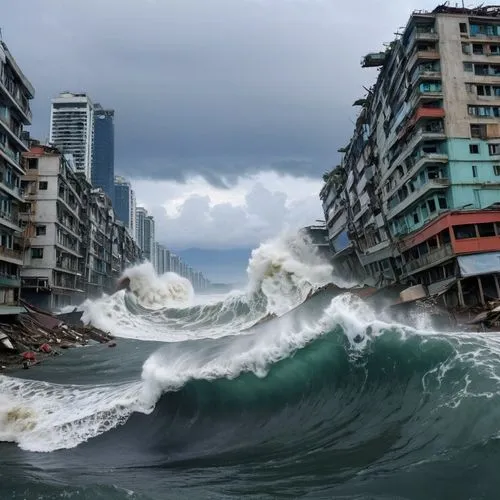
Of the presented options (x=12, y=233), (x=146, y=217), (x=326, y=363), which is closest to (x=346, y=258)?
(x=12, y=233)

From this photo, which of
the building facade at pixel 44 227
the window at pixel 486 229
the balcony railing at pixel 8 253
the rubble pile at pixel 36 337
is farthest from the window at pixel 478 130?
the building facade at pixel 44 227

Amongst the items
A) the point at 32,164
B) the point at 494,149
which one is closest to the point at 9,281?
the point at 32,164

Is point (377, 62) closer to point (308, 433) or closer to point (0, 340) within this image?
point (0, 340)

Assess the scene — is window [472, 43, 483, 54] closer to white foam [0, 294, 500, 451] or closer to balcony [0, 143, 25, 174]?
white foam [0, 294, 500, 451]

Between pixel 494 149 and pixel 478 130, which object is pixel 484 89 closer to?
pixel 478 130

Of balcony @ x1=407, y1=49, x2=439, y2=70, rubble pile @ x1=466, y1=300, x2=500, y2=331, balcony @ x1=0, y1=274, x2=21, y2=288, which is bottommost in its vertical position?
rubble pile @ x1=466, y1=300, x2=500, y2=331

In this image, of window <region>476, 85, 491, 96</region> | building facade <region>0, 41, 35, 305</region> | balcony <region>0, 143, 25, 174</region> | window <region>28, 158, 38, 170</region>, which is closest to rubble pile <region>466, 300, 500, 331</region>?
window <region>476, 85, 491, 96</region>
